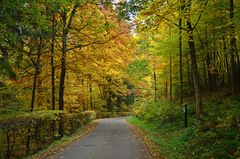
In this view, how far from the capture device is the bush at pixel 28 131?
14.4 meters

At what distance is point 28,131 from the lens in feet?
54.0

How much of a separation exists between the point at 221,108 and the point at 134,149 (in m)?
6.48

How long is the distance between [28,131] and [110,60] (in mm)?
9842

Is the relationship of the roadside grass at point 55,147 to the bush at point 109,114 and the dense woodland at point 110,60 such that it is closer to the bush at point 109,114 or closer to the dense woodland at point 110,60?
the dense woodland at point 110,60

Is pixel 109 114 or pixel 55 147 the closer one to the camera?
pixel 55 147

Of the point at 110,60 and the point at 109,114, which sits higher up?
the point at 110,60

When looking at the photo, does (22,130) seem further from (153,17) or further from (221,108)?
(221,108)

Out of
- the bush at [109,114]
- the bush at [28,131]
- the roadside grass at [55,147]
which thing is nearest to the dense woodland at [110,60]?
the bush at [28,131]

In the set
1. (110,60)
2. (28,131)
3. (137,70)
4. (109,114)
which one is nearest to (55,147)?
(28,131)

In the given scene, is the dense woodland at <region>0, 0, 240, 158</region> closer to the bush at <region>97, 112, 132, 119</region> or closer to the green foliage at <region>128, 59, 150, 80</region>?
the green foliage at <region>128, 59, 150, 80</region>

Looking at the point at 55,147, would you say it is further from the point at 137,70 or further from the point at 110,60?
the point at 137,70

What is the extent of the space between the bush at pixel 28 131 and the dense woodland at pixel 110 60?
52 mm

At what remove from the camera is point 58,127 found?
68.1 ft

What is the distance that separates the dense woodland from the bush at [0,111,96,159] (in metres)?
0.05
